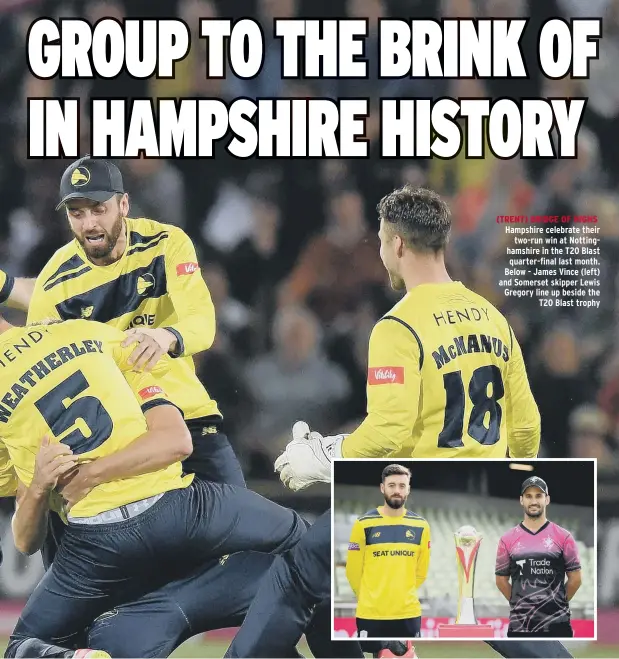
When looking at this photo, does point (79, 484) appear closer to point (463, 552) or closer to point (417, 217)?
point (463, 552)

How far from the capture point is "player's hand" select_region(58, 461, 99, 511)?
3006 mm

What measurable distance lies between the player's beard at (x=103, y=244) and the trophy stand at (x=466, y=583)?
5.10ft

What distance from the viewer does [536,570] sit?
10.1 ft

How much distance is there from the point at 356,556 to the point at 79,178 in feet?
5.31

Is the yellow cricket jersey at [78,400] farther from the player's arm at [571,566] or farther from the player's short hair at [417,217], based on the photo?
the player's arm at [571,566]

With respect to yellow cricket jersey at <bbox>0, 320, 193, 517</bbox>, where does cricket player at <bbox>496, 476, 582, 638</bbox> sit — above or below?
below

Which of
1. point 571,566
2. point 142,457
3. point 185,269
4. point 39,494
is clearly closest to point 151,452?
point 142,457

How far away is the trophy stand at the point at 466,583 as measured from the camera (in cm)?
307

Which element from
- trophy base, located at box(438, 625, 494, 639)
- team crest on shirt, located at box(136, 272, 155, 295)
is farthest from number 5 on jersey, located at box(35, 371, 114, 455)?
trophy base, located at box(438, 625, 494, 639)

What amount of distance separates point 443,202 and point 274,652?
168 centimetres

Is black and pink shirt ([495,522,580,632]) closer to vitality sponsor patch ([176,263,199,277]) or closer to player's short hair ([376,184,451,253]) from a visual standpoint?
player's short hair ([376,184,451,253])

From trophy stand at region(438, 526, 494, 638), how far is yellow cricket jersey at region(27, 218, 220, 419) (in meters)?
1.02

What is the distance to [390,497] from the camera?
3.03 metres

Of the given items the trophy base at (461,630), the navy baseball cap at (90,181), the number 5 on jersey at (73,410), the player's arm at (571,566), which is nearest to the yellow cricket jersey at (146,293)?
the navy baseball cap at (90,181)
